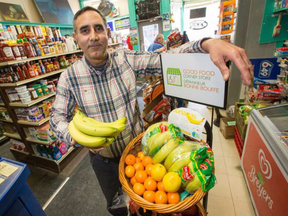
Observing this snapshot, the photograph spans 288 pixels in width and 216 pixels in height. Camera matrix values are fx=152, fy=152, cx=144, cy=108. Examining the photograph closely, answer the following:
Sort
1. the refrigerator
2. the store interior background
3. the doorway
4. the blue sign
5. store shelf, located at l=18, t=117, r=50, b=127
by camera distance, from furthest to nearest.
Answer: the doorway, the blue sign, store shelf, located at l=18, t=117, r=50, b=127, the store interior background, the refrigerator

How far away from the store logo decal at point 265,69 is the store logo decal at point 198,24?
22.7 feet

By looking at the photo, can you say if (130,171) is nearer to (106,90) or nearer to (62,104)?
(106,90)

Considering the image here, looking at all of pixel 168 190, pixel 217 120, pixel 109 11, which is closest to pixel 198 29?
pixel 109 11

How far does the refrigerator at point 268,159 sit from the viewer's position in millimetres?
1104

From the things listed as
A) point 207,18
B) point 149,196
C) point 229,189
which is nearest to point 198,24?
point 207,18

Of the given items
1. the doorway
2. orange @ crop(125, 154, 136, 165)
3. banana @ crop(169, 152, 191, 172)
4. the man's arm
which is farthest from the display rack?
the doorway

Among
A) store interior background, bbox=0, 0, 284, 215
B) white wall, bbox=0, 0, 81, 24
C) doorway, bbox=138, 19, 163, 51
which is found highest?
white wall, bbox=0, 0, 81, 24

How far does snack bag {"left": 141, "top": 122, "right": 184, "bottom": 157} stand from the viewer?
986 millimetres

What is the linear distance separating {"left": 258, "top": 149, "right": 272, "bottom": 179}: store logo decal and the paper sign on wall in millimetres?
834

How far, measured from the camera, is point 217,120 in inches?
135

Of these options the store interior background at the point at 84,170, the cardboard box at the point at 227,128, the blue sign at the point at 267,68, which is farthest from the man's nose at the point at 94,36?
the blue sign at the point at 267,68

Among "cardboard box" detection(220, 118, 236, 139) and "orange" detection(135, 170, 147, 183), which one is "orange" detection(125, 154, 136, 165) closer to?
"orange" detection(135, 170, 147, 183)

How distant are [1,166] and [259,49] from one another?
435 cm

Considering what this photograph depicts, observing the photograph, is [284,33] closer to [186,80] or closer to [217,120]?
[217,120]
